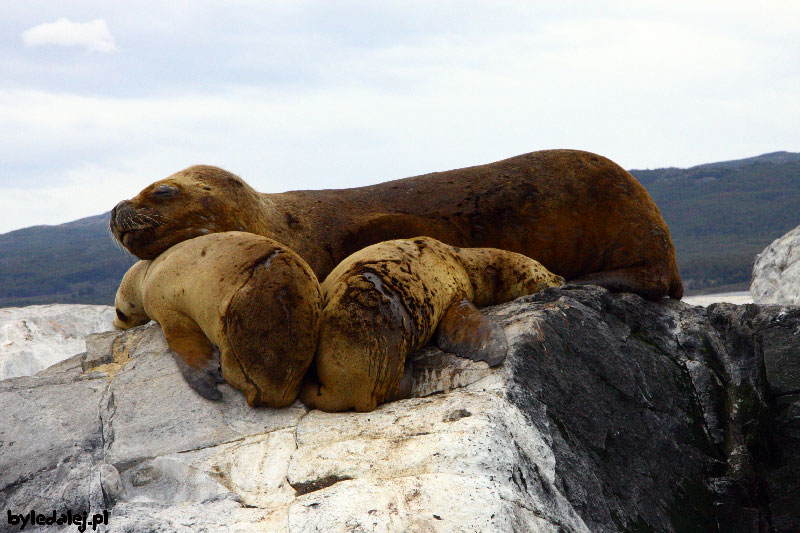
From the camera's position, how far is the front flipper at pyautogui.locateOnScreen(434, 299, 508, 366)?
4.74 meters

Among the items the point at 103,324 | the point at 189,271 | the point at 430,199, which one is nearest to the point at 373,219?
the point at 430,199

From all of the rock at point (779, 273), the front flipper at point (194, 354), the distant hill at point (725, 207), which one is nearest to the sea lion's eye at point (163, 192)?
the front flipper at point (194, 354)

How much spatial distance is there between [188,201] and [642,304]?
3686 millimetres

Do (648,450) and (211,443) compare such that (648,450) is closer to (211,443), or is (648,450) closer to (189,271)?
(211,443)

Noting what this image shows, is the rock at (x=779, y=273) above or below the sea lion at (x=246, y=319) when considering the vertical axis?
below

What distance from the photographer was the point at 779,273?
1123cm

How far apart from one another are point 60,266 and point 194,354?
2797 inches

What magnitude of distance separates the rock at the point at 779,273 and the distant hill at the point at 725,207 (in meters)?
33.2

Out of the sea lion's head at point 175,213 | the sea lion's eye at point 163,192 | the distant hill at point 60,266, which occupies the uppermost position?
the sea lion's eye at point 163,192

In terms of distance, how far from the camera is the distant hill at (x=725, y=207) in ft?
180

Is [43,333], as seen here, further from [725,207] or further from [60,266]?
[725,207]

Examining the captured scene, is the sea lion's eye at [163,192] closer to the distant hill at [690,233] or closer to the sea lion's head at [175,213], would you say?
the sea lion's head at [175,213]

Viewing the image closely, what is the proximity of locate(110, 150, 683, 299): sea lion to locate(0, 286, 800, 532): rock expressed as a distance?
67 centimetres

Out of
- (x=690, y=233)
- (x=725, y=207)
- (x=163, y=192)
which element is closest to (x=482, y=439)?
(x=163, y=192)
